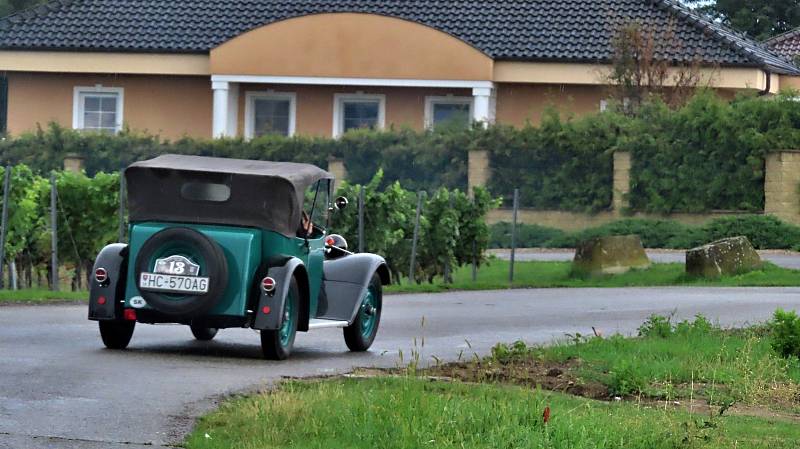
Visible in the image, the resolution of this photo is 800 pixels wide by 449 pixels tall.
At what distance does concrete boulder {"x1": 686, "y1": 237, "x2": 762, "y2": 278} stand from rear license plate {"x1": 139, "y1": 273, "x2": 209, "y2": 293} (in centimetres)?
1467

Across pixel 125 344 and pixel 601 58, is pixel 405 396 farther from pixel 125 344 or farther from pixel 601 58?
pixel 601 58

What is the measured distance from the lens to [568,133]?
114 ft

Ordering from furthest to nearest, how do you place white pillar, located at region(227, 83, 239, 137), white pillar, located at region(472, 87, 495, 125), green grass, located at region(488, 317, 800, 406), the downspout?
white pillar, located at region(227, 83, 239, 137) < the downspout < white pillar, located at region(472, 87, 495, 125) < green grass, located at region(488, 317, 800, 406)

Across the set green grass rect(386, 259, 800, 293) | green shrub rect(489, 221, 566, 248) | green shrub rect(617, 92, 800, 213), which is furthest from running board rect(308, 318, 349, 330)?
green shrub rect(617, 92, 800, 213)

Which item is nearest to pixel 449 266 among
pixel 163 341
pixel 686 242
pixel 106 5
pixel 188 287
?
pixel 686 242

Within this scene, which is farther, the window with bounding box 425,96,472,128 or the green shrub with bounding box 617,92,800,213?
the window with bounding box 425,96,472,128

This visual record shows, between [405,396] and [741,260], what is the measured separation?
58.2 ft

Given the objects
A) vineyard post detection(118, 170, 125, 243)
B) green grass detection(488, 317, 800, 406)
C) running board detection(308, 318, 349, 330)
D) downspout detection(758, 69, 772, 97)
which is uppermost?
downspout detection(758, 69, 772, 97)

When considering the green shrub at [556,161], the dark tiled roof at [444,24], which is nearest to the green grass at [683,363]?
the green shrub at [556,161]

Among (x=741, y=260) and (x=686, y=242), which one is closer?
(x=741, y=260)

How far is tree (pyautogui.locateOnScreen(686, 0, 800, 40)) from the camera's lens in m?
58.2

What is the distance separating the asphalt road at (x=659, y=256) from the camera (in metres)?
29.2

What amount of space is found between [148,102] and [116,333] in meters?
29.3

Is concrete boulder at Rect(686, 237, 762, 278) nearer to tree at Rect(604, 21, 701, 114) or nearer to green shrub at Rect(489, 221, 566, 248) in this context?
green shrub at Rect(489, 221, 566, 248)
